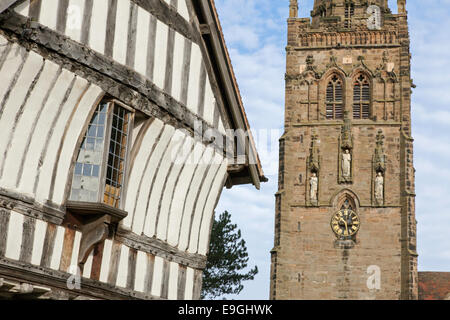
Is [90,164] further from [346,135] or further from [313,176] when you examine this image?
[346,135]

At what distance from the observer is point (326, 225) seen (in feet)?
145

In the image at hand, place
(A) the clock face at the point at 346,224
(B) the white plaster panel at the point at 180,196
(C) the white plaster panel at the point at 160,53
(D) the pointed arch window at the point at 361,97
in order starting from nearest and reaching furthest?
(C) the white plaster panel at the point at 160,53 → (B) the white plaster panel at the point at 180,196 → (A) the clock face at the point at 346,224 → (D) the pointed arch window at the point at 361,97

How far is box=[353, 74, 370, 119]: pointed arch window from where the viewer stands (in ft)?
153

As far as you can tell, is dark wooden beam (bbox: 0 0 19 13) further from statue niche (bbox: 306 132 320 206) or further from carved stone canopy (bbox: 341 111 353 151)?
carved stone canopy (bbox: 341 111 353 151)

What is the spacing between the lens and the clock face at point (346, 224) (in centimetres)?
4384

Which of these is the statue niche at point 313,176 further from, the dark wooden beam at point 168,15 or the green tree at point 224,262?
the dark wooden beam at point 168,15

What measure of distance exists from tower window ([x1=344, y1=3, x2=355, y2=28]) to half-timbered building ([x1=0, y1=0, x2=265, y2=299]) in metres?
37.0

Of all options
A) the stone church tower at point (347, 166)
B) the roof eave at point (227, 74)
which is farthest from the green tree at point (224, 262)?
the roof eave at point (227, 74)

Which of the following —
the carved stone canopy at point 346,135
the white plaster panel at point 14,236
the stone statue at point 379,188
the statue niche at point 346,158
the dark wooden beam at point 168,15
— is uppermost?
the carved stone canopy at point 346,135

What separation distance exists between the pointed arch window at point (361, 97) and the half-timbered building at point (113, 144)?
33348mm

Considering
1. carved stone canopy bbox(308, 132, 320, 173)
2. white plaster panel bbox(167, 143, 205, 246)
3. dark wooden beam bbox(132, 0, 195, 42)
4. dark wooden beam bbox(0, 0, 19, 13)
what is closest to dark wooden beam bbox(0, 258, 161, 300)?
white plaster panel bbox(167, 143, 205, 246)
